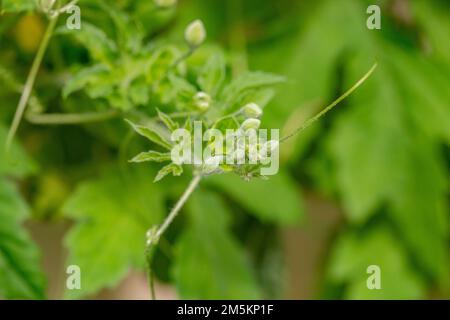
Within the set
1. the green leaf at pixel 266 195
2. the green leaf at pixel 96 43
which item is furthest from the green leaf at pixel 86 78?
the green leaf at pixel 266 195

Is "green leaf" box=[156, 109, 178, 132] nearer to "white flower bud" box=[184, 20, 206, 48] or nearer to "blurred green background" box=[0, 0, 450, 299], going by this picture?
"white flower bud" box=[184, 20, 206, 48]

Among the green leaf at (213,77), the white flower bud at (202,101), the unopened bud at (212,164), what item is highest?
the green leaf at (213,77)

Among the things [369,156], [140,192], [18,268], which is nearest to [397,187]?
[369,156]

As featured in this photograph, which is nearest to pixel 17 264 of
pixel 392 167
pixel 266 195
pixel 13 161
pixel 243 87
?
pixel 13 161

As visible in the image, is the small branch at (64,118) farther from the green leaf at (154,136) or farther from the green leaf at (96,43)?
the green leaf at (154,136)
